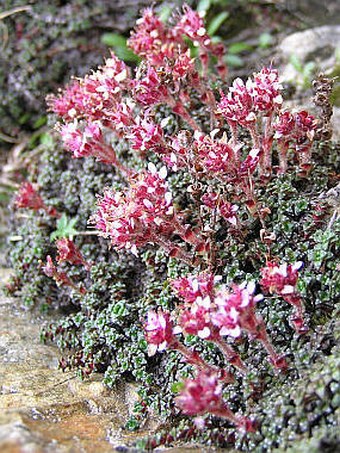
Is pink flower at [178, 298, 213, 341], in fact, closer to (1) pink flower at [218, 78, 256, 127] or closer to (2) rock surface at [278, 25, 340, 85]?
(1) pink flower at [218, 78, 256, 127]

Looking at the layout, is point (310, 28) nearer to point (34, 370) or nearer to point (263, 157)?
point (263, 157)

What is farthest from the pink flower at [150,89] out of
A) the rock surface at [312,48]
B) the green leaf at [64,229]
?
the rock surface at [312,48]

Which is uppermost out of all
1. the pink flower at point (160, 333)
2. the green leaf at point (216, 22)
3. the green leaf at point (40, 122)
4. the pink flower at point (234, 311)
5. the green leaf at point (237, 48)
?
the green leaf at point (216, 22)

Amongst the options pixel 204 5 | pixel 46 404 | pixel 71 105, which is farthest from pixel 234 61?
pixel 46 404

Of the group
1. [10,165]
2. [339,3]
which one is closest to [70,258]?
[10,165]

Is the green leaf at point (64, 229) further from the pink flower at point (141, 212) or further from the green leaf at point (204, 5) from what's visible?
the green leaf at point (204, 5)

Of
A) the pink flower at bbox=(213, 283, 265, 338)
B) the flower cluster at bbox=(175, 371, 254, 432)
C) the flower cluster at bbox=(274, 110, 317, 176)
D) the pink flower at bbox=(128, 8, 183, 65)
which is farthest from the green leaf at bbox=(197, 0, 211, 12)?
the flower cluster at bbox=(175, 371, 254, 432)
